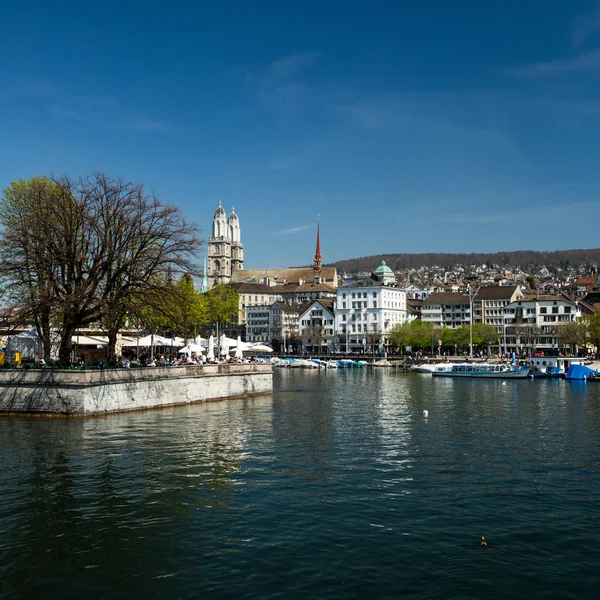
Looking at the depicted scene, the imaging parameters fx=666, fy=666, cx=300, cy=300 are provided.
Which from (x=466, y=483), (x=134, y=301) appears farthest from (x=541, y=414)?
(x=134, y=301)

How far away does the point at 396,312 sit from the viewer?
158m

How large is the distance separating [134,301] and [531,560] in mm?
31640

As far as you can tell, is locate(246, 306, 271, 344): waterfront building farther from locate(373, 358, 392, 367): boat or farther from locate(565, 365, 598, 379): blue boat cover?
locate(565, 365, 598, 379): blue boat cover

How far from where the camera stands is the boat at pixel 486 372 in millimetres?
89312

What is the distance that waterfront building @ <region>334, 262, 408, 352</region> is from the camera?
152375mm

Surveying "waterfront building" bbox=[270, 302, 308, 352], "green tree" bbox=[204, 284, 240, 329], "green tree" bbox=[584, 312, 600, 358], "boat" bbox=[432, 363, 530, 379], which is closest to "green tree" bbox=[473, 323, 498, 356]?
"green tree" bbox=[584, 312, 600, 358]

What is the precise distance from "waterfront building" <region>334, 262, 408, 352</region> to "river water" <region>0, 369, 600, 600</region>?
11684 cm

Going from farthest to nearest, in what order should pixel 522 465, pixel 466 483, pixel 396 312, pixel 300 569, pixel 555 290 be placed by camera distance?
1. pixel 555 290
2. pixel 396 312
3. pixel 522 465
4. pixel 466 483
5. pixel 300 569

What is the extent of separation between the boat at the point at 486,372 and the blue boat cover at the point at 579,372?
580cm

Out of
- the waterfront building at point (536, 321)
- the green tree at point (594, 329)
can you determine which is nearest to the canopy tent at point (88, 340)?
the green tree at point (594, 329)

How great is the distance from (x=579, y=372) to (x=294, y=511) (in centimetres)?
7540

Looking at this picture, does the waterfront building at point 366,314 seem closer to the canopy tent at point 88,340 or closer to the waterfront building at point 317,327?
the waterfront building at point 317,327

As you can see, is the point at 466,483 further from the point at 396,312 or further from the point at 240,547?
the point at 396,312

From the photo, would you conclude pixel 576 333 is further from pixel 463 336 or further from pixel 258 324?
pixel 258 324
